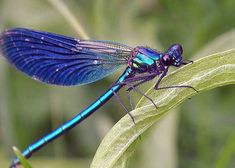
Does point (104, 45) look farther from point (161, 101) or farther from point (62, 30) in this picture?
point (62, 30)

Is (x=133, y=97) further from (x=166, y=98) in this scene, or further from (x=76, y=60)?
(x=166, y=98)

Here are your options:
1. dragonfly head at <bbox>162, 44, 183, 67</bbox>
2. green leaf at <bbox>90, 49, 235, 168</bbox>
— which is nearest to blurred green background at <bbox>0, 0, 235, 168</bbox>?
dragonfly head at <bbox>162, 44, 183, 67</bbox>

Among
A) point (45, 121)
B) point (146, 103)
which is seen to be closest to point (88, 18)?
point (45, 121)

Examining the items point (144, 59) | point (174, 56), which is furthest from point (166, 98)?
point (144, 59)

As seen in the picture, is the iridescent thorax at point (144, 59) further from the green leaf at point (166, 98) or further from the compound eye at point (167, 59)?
the green leaf at point (166, 98)

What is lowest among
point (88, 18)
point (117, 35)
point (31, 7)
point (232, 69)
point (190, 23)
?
point (232, 69)

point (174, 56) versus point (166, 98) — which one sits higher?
point (174, 56)

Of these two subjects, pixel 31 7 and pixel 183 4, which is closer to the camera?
pixel 183 4
